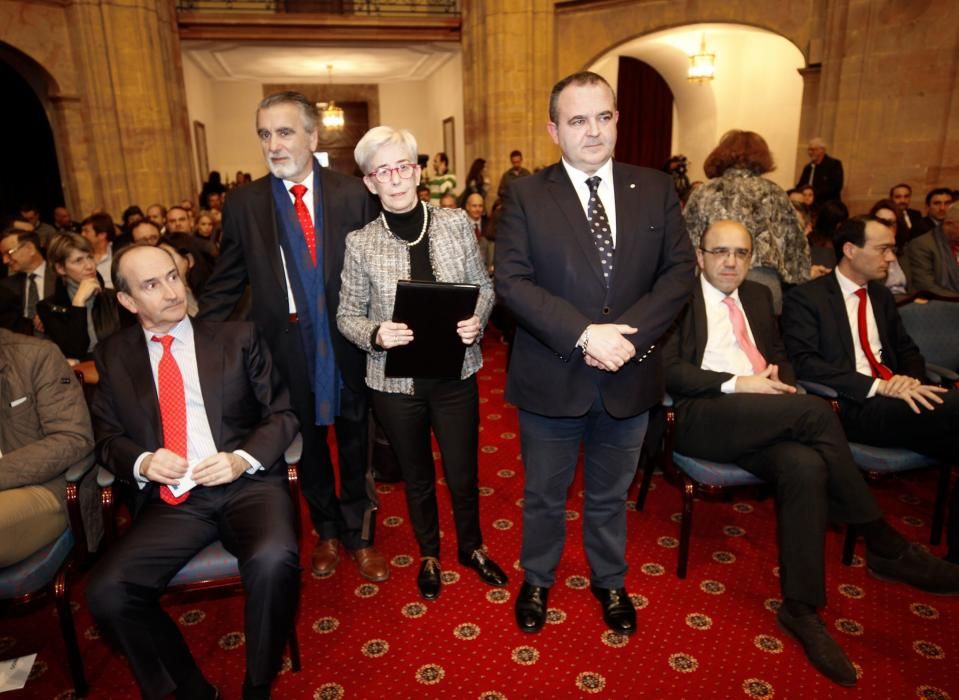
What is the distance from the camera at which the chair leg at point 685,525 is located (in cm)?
266

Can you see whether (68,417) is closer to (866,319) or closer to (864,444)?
(864,444)

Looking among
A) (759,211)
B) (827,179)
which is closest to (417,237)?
(759,211)

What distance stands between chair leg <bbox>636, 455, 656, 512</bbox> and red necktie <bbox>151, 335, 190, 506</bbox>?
213 centimetres

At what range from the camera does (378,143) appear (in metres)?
2.15

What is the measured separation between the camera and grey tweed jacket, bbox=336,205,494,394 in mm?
2295

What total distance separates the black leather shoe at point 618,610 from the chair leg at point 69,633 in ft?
6.20

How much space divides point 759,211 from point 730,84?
9.76 meters

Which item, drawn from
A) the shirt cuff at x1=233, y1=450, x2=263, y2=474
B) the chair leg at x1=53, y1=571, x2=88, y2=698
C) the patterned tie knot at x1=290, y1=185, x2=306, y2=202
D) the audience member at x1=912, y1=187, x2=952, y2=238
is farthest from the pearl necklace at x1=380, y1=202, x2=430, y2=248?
the audience member at x1=912, y1=187, x2=952, y2=238

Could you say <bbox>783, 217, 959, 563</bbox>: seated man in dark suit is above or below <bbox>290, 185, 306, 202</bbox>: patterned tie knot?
below

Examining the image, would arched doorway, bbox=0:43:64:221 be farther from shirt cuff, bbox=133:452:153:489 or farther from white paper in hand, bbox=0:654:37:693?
shirt cuff, bbox=133:452:153:489

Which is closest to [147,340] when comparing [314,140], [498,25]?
[314,140]

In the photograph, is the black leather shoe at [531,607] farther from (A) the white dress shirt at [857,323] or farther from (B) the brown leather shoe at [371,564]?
(A) the white dress shirt at [857,323]

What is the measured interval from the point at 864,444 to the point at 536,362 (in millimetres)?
1658

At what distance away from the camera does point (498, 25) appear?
34.5 feet
